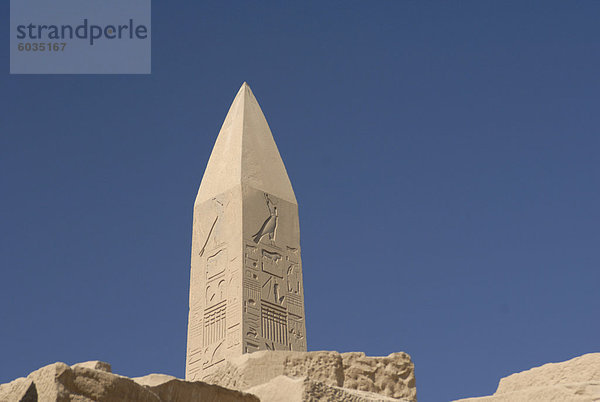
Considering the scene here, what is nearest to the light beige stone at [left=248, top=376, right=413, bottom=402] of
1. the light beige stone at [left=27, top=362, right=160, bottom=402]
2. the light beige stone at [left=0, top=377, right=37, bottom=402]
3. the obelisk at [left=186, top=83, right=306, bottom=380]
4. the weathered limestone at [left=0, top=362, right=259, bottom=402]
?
the weathered limestone at [left=0, top=362, right=259, bottom=402]

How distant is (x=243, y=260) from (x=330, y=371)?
16.4 ft

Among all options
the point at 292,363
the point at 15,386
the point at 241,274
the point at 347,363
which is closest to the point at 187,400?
the point at 15,386

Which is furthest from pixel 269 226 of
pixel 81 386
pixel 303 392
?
pixel 81 386

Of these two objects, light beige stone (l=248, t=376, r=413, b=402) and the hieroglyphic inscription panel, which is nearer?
light beige stone (l=248, t=376, r=413, b=402)

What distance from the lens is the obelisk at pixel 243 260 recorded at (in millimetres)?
11117

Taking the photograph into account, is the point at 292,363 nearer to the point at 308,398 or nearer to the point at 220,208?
the point at 308,398

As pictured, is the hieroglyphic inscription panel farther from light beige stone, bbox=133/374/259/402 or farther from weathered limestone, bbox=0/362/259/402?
weathered limestone, bbox=0/362/259/402

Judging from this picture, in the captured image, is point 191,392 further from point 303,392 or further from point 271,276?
point 271,276

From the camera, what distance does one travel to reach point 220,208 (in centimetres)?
1222

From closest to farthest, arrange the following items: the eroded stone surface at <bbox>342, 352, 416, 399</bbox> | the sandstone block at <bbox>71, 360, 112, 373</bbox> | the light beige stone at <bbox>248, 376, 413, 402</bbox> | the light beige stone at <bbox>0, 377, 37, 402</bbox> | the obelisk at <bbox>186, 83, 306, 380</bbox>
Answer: the light beige stone at <bbox>0, 377, 37, 402</bbox> < the light beige stone at <bbox>248, 376, 413, 402</bbox> < the sandstone block at <bbox>71, 360, 112, 373</bbox> < the eroded stone surface at <bbox>342, 352, 416, 399</bbox> < the obelisk at <bbox>186, 83, 306, 380</bbox>

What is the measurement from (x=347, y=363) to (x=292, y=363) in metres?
0.46

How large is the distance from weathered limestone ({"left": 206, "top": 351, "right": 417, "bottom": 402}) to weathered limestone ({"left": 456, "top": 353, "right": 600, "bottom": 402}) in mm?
707

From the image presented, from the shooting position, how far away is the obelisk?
1112 centimetres

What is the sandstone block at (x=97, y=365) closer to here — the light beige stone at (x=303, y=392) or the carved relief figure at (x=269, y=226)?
the light beige stone at (x=303, y=392)
